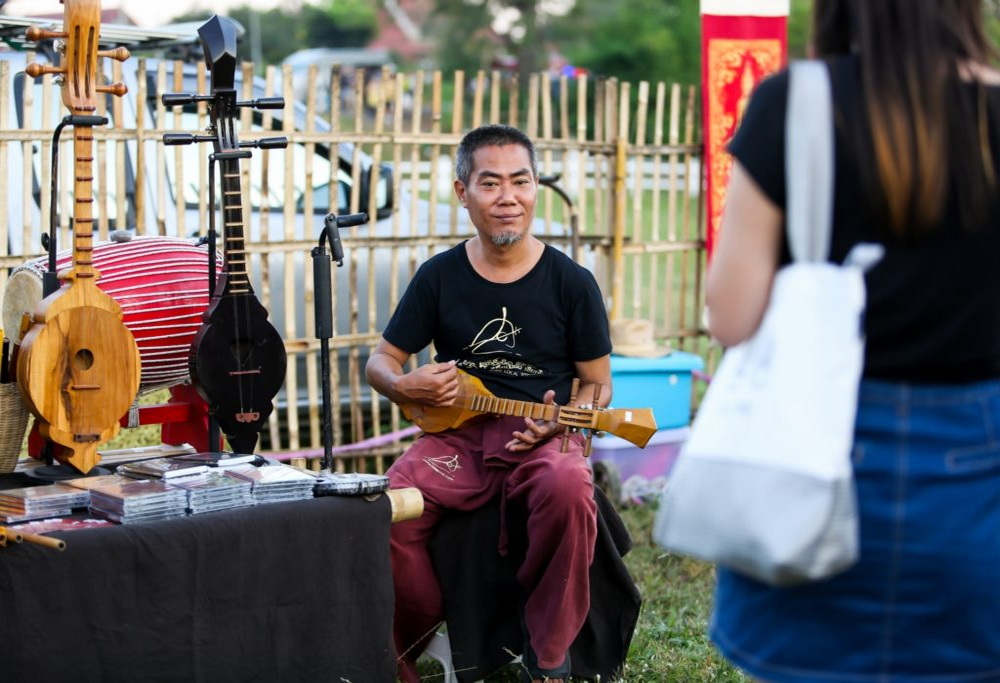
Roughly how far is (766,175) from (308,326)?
4.40m

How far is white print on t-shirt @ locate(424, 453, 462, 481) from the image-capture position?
12.3ft

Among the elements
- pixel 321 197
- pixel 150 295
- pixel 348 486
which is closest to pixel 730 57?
pixel 321 197

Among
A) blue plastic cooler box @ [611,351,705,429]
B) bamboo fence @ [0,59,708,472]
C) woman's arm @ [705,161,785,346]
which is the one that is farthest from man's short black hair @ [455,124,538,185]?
blue plastic cooler box @ [611,351,705,429]

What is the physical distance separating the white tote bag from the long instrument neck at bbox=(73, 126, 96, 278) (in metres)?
2.10

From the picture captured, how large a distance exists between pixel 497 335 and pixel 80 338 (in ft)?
3.99

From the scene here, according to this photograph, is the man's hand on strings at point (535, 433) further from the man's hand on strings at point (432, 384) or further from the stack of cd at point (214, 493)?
the stack of cd at point (214, 493)

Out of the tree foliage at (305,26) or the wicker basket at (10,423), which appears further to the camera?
the tree foliage at (305,26)

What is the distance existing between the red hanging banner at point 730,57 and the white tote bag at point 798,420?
5.13 metres

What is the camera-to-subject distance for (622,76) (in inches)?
1022

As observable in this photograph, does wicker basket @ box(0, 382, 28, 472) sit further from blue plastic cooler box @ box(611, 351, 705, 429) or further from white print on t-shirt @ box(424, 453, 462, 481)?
blue plastic cooler box @ box(611, 351, 705, 429)

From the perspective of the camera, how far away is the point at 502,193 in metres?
3.81

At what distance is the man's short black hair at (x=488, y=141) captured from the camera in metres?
3.88

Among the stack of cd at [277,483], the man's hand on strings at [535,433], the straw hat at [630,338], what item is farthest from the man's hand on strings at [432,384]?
the straw hat at [630,338]

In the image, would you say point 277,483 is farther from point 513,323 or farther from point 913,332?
point 913,332
